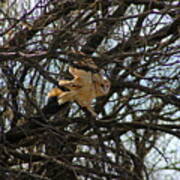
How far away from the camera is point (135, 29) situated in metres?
4.15

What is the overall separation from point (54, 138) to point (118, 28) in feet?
3.21

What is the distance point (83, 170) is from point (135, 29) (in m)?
1.27

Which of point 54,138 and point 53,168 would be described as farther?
point 53,168

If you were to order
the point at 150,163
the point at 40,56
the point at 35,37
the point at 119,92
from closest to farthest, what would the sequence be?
the point at 40,56 < the point at 35,37 < the point at 119,92 < the point at 150,163

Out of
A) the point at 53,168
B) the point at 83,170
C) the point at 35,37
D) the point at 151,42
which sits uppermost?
the point at 35,37

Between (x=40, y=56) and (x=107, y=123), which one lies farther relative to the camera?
(x=107, y=123)

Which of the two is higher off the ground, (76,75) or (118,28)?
(118,28)

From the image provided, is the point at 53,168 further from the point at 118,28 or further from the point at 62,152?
the point at 118,28

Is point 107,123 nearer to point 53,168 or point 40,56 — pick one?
point 53,168

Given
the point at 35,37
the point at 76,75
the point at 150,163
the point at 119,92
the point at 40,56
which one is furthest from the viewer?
the point at 150,163

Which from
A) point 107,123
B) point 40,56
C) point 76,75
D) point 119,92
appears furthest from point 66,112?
point 40,56

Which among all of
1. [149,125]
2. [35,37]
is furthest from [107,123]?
[35,37]

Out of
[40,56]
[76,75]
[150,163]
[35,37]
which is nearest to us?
[40,56]

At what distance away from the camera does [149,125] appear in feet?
13.0
